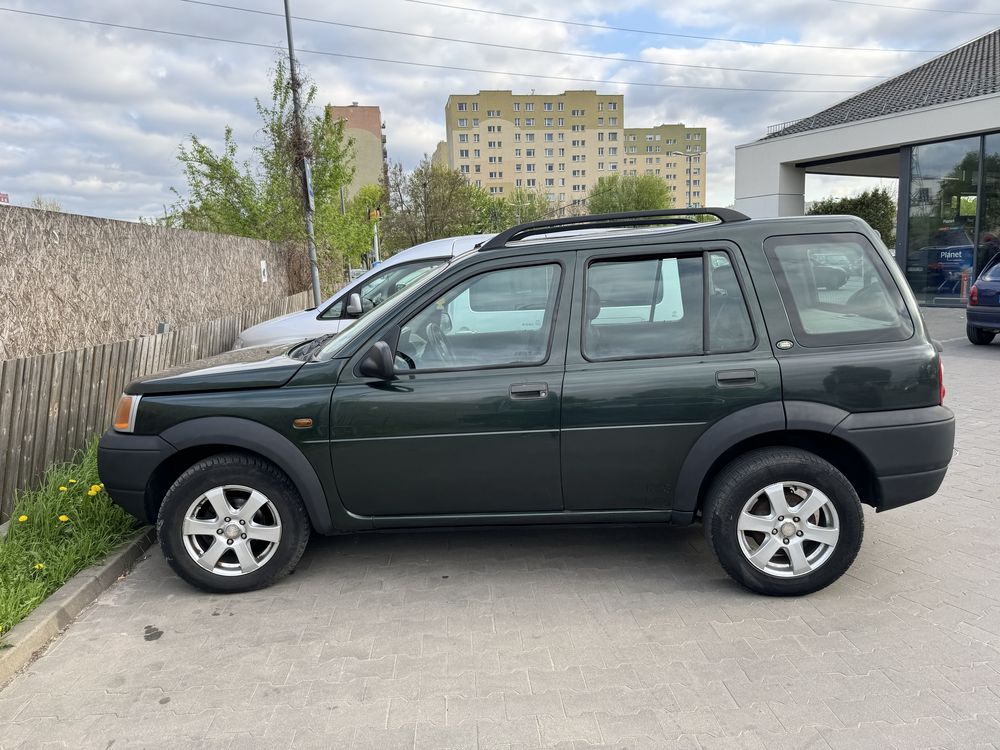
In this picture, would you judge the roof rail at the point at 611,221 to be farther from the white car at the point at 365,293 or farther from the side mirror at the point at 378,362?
the white car at the point at 365,293

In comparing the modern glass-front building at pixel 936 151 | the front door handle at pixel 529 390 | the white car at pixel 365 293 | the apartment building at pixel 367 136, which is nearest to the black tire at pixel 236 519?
the front door handle at pixel 529 390

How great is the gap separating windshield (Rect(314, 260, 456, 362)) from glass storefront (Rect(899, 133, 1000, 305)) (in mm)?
18905

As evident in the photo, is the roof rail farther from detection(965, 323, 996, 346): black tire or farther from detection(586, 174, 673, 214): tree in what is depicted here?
detection(586, 174, 673, 214): tree

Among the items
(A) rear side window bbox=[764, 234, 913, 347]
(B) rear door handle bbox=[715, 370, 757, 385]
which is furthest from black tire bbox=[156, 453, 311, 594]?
(A) rear side window bbox=[764, 234, 913, 347]

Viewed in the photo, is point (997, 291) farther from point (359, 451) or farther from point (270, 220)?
point (270, 220)

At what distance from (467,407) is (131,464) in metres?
1.82

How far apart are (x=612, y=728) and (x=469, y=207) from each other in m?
42.2

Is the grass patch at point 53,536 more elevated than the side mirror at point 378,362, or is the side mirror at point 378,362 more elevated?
the side mirror at point 378,362

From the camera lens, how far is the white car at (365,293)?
28.0 ft

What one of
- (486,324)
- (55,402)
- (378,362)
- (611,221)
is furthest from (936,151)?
(55,402)

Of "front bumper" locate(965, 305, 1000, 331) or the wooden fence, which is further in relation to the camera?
"front bumper" locate(965, 305, 1000, 331)

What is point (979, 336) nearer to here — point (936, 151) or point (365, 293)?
point (936, 151)

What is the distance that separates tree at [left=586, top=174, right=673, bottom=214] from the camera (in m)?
78.2

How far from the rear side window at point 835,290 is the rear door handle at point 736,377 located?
305 millimetres
